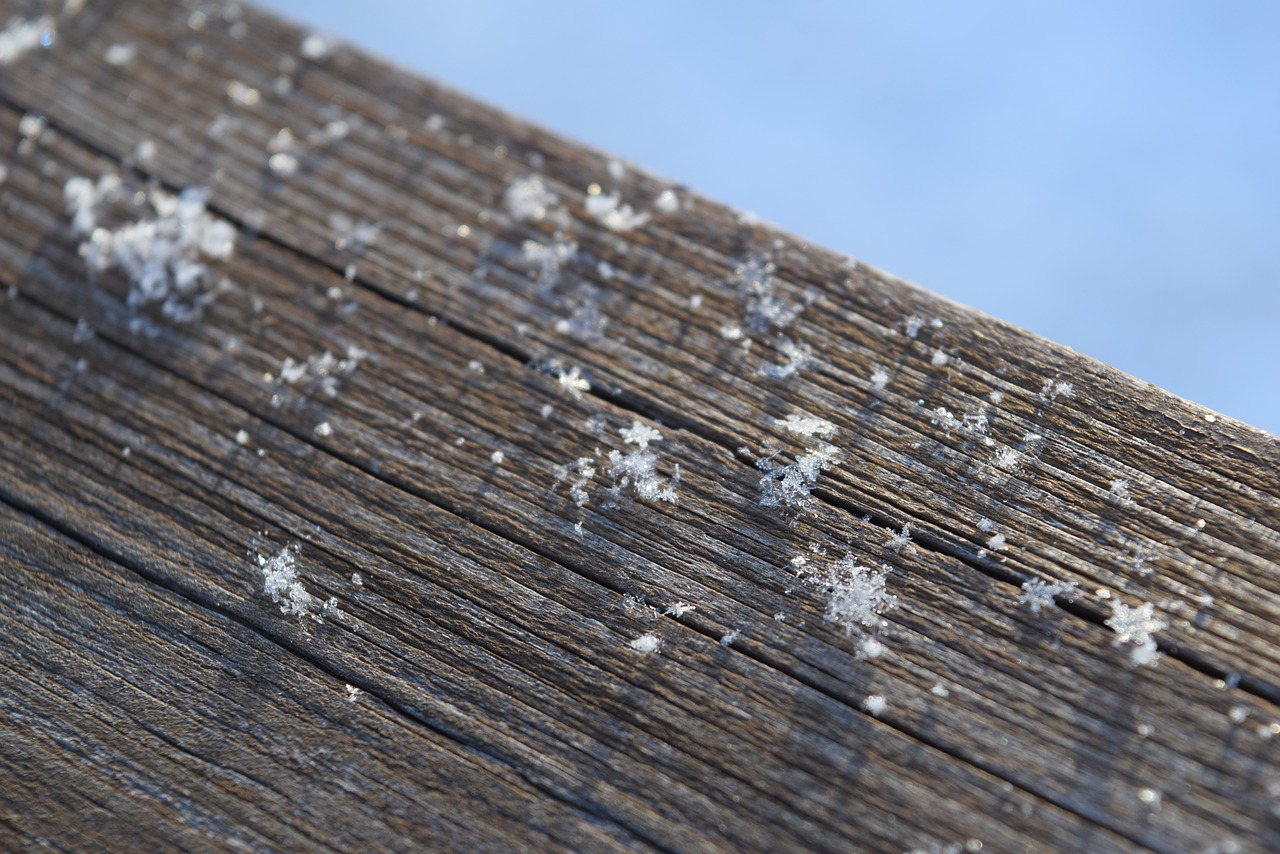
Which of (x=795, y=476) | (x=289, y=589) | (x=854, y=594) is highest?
(x=795, y=476)

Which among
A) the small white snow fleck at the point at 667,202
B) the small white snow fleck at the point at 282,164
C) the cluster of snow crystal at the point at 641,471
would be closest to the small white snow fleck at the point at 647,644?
the cluster of snow crystal at the point at 641,471

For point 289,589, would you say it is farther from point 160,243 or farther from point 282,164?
point 282,164

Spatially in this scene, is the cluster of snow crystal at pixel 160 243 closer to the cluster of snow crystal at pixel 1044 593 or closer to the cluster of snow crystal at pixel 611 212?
the cluster of snow crystal at pixel 611 212

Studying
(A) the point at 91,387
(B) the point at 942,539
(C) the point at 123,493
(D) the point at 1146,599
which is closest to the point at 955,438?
(B) the point at 942,539

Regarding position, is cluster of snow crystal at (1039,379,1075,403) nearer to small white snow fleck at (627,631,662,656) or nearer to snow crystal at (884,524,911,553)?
snow crystal at (884,524,911,553)

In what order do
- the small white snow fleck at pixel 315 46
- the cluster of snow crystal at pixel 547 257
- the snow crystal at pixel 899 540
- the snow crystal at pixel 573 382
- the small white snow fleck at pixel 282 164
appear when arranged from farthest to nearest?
the small white snow fleck at pixel 315 46 < the small white snow fleck at pixel 282 164 < the cluster of snow crystal at pixel 547 257 < the snow crystal at pixel 573 382 < the snow crystal at pixel 899 540

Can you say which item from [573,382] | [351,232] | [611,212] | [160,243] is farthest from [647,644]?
[160,243]
